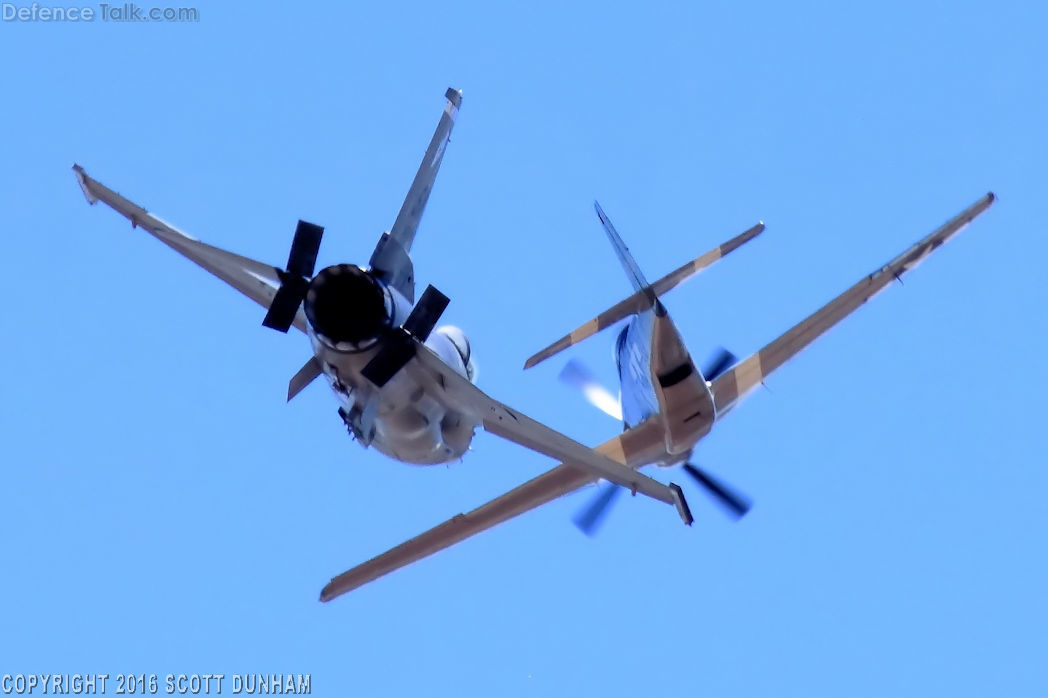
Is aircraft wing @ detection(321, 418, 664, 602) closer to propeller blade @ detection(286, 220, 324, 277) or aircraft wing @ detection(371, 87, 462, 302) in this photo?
aircraft wing @ detection(371, 87, 462, 302)

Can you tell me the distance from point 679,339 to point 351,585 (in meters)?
12.5

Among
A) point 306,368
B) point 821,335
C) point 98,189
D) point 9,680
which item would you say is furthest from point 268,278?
point 821,335

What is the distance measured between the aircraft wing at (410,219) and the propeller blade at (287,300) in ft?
8.93

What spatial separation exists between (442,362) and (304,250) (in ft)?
15.0

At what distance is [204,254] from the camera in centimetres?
3425

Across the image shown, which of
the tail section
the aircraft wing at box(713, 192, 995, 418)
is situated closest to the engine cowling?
the tail section

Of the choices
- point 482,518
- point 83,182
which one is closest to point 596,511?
point 482,518

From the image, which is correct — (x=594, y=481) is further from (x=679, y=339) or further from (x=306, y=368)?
(x=306, y=368)

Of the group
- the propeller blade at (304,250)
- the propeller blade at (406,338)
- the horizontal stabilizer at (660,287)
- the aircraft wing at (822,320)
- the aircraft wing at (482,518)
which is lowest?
the propeller blade at (406,338)

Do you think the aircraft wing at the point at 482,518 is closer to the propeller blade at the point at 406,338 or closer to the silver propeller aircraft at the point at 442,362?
the silver propeller aircraft at the point at 442,362

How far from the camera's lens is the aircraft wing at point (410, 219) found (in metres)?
35.4

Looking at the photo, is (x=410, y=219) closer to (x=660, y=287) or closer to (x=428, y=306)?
(x=428, y=306)

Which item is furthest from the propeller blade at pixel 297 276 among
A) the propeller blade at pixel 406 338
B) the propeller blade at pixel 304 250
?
the propeller blade at pixel 406 338

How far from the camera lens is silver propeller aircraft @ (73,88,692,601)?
107 ft
